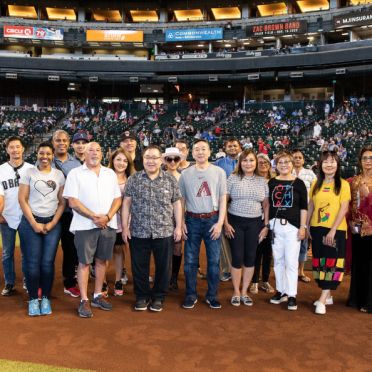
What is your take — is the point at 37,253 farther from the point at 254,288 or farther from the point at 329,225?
the point at 329,225

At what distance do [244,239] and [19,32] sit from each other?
37.3 m

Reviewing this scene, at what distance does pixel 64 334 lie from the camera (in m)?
3.97

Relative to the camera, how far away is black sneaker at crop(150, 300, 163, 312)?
468 cm

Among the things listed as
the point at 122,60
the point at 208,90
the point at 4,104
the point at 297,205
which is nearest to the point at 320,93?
the point at 208,90

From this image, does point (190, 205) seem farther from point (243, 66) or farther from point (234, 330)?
point (243, 66)

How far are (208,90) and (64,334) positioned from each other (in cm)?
3438

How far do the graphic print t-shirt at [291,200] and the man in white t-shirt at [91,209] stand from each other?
190cm

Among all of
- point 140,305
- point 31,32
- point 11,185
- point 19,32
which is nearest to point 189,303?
point 140,305

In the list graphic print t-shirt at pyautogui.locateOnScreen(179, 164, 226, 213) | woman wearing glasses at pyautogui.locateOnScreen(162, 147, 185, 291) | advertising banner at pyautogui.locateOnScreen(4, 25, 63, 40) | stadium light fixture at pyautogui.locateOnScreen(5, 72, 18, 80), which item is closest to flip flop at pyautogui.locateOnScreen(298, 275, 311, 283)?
woman wearing glasses at pyautogui.locateOnScreen(162, 147, 185, 291)

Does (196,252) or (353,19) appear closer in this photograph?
(196,252)

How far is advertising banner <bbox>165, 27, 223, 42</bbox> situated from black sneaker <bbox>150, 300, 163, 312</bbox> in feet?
110

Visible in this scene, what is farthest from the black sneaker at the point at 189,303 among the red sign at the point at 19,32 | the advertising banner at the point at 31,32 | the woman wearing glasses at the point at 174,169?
the red sign at the point at 19,32

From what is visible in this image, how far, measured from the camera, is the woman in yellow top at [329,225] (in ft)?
15.4

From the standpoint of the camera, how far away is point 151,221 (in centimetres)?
459
